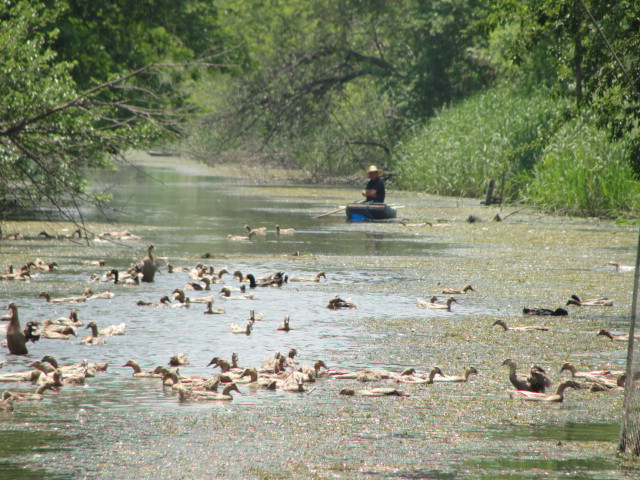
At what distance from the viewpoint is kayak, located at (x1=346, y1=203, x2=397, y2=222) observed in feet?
93.4

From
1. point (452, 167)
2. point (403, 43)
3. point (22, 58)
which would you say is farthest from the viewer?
point (403, 43)

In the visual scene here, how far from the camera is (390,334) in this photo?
10.7m

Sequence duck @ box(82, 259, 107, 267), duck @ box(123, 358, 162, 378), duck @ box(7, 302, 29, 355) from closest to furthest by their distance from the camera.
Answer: duck @ box(123, 358, 162, 378) < duck @ box(7, 302, 29, 355) < duck @ box(82, 259, 107, 267)

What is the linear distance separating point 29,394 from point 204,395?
1227 millimetres

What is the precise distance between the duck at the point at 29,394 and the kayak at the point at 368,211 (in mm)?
20829

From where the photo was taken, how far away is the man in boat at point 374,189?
29078mm

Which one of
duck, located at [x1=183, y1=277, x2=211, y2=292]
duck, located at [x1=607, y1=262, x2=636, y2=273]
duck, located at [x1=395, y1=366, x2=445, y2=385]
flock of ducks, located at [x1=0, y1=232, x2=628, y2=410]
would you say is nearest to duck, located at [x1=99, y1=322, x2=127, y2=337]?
flock of ducks, located at [x1=0, y1=232, x2=628, y2=410]

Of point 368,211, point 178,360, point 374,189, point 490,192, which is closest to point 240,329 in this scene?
point 178,360

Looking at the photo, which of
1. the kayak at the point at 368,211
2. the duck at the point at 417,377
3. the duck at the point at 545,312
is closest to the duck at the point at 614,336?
the duck at the point at 545,312

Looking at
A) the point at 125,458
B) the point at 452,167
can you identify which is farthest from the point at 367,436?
the point at 452,167

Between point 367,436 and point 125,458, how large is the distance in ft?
4.85

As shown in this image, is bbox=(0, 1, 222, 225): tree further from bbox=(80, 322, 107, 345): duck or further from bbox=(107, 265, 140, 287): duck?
bbox=(80, 322, 107, 345): duck

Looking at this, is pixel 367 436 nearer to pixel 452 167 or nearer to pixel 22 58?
pixel 22 58

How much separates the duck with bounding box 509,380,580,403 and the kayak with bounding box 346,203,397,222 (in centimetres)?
2054
